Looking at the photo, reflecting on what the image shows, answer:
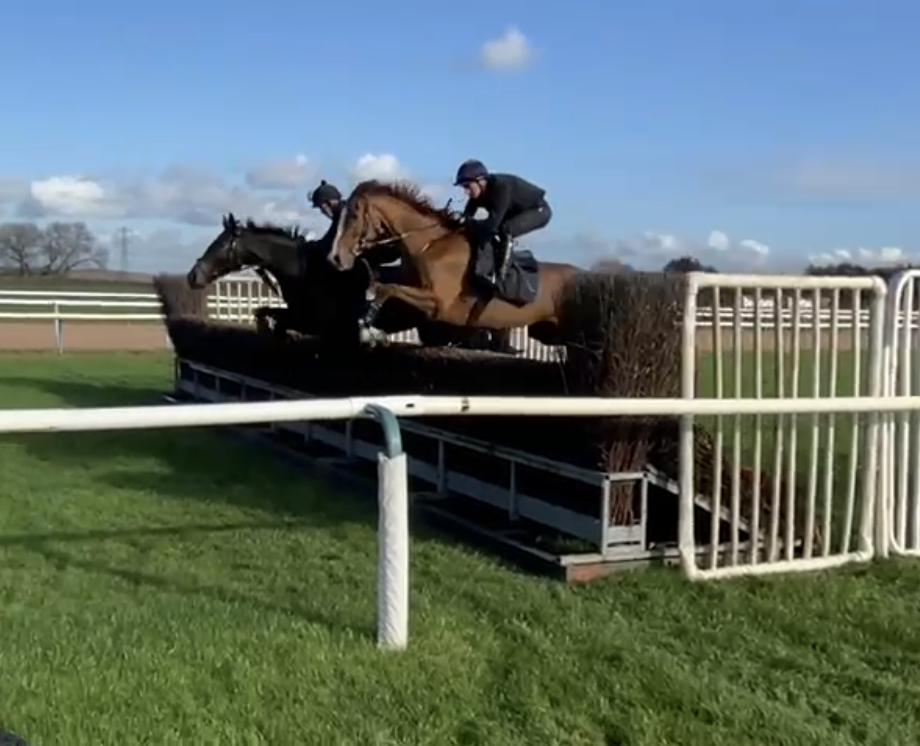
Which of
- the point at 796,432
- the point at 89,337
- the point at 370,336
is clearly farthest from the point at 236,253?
the point at 89,337

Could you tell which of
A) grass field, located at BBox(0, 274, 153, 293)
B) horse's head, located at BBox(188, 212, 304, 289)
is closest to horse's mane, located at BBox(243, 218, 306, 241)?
horse's head, located at BBox(188, 212, 304, 289)

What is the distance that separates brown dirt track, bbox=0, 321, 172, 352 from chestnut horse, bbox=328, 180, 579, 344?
16238mm

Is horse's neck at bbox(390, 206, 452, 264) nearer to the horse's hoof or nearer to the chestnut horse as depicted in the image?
the chestnut horse

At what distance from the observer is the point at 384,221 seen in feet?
34.7

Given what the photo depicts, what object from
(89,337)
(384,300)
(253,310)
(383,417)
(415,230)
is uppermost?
(415,230)

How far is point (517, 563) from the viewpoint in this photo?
6.56 metres

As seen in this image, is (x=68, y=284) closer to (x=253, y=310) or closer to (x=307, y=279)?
(x=253, y=310)

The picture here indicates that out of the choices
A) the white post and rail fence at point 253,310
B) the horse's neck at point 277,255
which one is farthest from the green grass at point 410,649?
the horse's neck at point 277,255

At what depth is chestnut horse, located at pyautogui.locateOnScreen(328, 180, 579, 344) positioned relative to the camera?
10.3 m

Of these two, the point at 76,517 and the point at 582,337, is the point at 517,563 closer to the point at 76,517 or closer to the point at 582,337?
the point at 582,337

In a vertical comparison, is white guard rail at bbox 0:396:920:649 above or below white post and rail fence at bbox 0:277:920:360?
below

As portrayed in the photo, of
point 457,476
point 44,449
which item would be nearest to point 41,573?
point 457,476

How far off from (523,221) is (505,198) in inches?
11.3

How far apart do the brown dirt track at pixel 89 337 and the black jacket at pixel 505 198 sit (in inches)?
670
